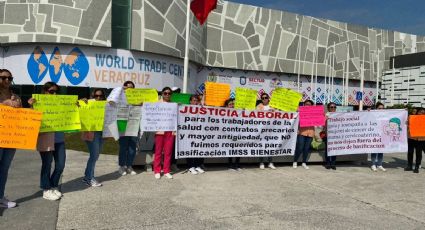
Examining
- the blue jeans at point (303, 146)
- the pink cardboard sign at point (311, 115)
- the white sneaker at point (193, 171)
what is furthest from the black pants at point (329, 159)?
the white sneaker at point (193, 171)

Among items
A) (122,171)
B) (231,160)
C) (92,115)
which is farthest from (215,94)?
(92,115)

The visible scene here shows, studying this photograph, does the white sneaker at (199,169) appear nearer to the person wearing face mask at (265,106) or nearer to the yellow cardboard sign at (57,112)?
the person wearing face mask at (265,106)

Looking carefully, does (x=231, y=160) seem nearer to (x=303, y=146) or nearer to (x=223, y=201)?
(x=303, y=146)

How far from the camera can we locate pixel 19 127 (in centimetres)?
540

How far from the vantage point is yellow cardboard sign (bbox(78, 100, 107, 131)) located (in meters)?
6.71

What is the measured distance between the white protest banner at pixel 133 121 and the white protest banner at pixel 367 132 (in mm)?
4881

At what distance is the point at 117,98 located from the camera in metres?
7.53

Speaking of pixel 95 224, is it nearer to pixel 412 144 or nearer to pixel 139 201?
pixel 139 201

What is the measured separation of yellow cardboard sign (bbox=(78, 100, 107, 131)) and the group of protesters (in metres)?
0.16

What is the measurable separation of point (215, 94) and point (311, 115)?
8.18 feet

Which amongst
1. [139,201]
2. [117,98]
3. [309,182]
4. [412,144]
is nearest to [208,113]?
[117,98]

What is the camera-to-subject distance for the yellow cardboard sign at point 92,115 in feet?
22.0

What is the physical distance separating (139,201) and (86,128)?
67.8 inches

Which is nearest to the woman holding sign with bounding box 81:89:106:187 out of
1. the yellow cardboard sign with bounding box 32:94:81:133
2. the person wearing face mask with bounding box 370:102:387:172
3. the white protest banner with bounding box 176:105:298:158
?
the yellow cardboard sign with bounding box 32:94:81:133
